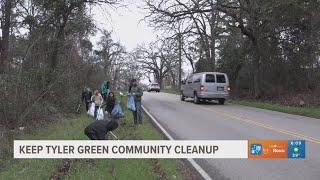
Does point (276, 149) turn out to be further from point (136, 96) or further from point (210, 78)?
point (210, 78)

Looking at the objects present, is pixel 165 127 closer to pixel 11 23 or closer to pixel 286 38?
pixel 11 23

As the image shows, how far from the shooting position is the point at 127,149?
9.88 meters

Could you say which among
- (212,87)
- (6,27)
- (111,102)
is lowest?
(111,102)

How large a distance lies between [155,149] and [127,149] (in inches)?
21.6

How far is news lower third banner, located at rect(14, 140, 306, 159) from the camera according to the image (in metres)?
9.59

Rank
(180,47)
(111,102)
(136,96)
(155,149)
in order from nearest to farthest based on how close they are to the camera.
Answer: (155,149), (111,102), (136,96), (180,47)

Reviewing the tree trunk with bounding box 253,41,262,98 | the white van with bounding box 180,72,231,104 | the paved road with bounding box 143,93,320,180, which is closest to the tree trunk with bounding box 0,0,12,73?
the paved road with bounding box 143,93,320,180

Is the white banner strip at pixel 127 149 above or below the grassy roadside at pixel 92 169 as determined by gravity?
above

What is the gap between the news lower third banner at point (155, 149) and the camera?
31.5ft

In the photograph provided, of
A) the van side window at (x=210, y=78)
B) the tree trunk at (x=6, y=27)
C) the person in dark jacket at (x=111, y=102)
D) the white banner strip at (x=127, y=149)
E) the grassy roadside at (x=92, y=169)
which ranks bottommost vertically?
the grassy roadside at (x=92, y=169)

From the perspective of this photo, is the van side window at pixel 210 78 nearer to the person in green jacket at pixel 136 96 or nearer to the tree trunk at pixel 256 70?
the tree trunk at pixel 256 70

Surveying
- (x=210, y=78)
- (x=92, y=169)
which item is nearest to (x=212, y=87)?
(x=210, y=78)

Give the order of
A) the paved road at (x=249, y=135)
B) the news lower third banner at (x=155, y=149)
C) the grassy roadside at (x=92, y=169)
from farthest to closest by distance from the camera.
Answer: the paved road at (x=249, y=135), the news lower third banner at (x=155, y=149), the grassy roadside at (x=92, y=169)

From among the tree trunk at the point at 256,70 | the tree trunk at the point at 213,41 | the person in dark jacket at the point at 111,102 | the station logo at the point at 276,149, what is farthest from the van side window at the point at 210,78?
the station logo at the point at 276,149
